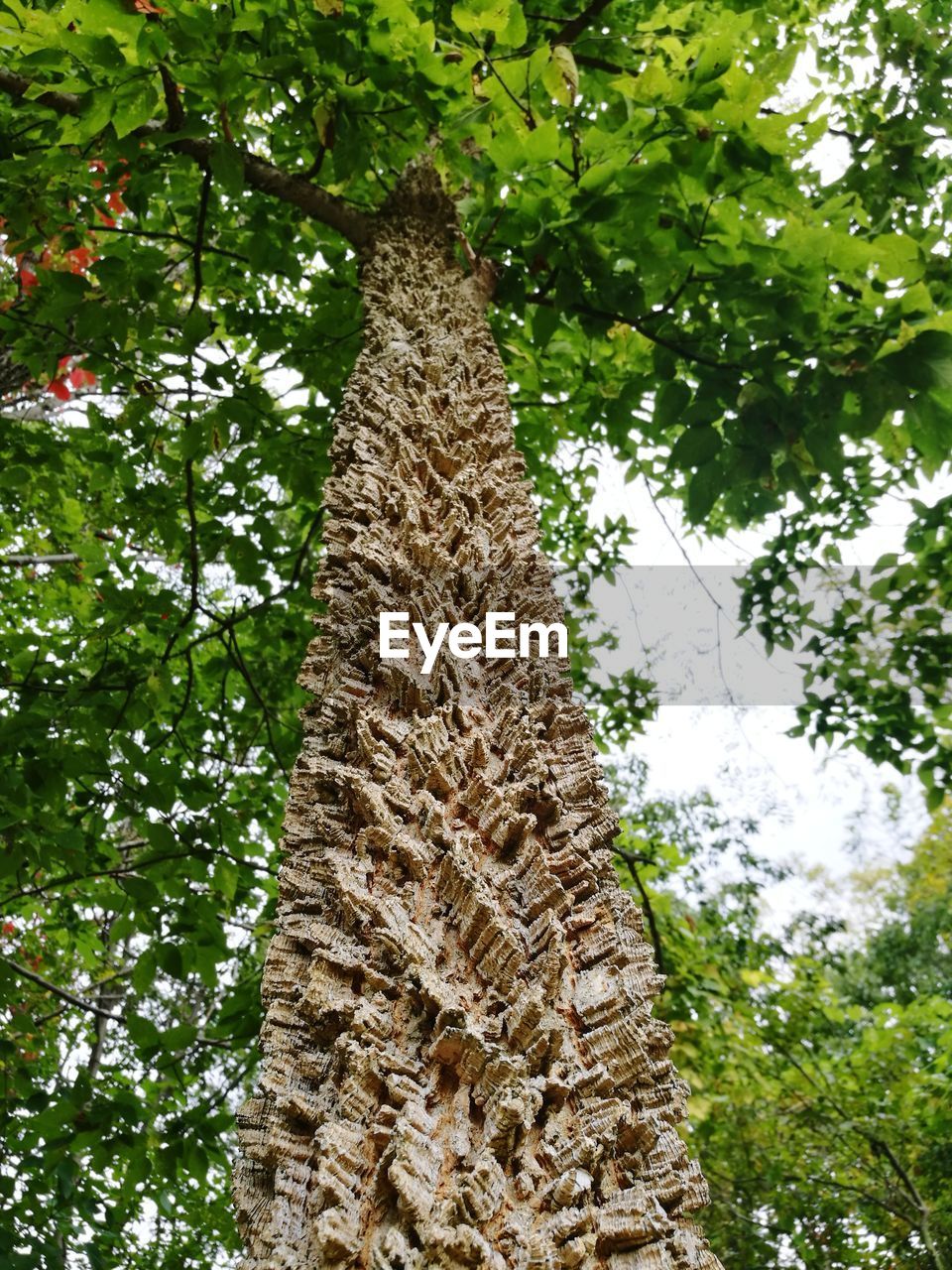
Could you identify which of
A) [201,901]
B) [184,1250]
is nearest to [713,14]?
[201,901]

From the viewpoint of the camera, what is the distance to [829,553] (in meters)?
4.09

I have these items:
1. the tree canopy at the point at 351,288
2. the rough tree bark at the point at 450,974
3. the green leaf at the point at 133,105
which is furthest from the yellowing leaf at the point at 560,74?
the rough tree bark at the point at 450,974

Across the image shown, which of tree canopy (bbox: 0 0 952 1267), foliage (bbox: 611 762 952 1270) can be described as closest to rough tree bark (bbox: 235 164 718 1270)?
tree canopy (bbox: 0 0 952 1267)

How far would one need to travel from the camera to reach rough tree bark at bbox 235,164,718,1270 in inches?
23.3

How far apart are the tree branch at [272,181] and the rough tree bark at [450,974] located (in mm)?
1417

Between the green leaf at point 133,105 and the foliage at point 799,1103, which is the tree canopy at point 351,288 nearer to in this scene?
the green leaf at point 133,105

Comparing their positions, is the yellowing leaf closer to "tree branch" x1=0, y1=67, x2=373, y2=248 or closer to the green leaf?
"tree branch" x1=0, y1=67, x2=373, y2=248

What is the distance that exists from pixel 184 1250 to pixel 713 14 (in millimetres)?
6662

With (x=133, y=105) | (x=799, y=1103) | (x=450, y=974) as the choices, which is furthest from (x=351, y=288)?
(x=799, y=1103)

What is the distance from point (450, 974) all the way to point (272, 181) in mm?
2329

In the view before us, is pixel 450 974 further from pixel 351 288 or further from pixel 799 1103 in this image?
pixel 799 1103

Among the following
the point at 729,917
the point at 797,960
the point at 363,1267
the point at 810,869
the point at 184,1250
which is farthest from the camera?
the point at 810,869

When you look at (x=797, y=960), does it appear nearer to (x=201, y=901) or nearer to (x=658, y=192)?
(x=201, y=901)

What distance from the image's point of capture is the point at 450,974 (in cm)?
76
